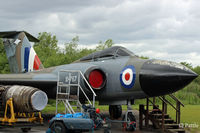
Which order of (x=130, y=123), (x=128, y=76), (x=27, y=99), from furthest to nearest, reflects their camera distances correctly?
(x=130, y=123), (x=128, y=76), (x=27, y=99)

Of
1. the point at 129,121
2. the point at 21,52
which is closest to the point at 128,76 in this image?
the point at 129,121

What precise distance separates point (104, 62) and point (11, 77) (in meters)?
4.40

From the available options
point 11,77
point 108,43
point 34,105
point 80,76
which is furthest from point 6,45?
point 108,43

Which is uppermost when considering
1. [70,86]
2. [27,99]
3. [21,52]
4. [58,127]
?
[21,52]

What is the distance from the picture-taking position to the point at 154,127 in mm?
12305

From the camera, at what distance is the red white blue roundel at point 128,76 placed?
35.2 feet

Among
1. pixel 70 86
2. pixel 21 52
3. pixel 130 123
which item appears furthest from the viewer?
pixel 21 52

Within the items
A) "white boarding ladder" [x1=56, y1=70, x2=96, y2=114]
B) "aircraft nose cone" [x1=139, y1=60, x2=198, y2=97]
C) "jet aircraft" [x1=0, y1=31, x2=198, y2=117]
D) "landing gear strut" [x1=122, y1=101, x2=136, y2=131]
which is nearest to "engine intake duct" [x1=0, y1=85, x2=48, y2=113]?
"white boarding ladder" [x1=56, y1=70, x2=96, y2=114]

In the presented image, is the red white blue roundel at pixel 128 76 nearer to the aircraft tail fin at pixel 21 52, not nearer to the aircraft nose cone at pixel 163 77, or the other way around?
the aircraft nose cone at pixel 163 77

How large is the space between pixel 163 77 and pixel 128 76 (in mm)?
1390

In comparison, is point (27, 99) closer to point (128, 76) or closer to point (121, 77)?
point (121, 77)

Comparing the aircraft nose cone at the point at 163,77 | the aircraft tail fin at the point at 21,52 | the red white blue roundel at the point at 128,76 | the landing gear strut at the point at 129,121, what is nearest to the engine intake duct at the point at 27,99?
the red white blue roundel at the point at 128,76

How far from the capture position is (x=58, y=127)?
8781 millimetres

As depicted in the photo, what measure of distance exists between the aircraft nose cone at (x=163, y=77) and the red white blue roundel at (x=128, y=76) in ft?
1.18
